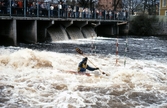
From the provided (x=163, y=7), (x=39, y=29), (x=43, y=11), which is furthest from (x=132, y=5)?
(x=43, y=11)

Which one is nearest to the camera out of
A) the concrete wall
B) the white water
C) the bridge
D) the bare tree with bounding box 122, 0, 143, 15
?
the white water

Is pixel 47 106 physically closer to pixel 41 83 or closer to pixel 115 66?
pixel 41 83

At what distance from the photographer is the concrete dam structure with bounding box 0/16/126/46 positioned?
63.6 feet

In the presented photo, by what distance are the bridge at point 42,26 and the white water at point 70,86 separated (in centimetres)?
612

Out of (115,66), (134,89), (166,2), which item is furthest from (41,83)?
(166,2)

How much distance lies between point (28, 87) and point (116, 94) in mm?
2888

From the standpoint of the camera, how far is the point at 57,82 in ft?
31.8

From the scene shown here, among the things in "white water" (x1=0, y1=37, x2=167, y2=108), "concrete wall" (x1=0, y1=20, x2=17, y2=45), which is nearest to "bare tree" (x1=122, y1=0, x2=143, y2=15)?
"concrete wall" (x1=0, y1=20, x2=17, y2=45)

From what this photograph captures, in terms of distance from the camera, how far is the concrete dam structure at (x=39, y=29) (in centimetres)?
1938

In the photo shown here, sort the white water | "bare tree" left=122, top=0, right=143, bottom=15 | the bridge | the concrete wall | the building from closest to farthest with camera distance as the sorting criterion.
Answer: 1. the white water
2. the concrete wall
3. the bridge
4. the building
5. "bare tree" left=122, top=0, right=143, bottom=15

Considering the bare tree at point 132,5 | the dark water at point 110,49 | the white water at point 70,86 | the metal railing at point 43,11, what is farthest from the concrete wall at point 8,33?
the bare tree at point 132,5

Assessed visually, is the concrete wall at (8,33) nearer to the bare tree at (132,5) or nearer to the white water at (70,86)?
the white water at (70,86)

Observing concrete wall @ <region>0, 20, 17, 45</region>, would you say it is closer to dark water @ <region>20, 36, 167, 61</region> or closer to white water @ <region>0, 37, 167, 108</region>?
dark water @ <region>20, 36, 167, 61</region>

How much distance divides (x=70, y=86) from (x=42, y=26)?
16.4 metres
